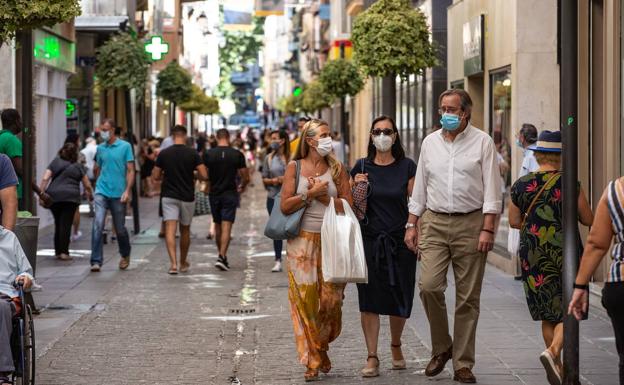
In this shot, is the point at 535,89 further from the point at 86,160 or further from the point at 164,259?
the point at 86,160

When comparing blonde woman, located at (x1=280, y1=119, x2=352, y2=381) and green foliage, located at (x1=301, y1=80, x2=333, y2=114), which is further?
green foliage, located at (x1=301, y1=80, x2=333, y2=114)

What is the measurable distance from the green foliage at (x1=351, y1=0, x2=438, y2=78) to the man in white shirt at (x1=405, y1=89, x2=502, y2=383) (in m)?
12.4

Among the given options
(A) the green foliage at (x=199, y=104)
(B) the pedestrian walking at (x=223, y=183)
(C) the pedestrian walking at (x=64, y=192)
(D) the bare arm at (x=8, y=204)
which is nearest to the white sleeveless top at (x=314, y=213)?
(D) the bare arm at (x=8, y=204)

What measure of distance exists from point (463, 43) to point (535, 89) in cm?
526

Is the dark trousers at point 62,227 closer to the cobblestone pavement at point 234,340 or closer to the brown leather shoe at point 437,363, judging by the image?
the cobblestone pavement at point 234,340

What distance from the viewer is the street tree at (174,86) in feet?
164

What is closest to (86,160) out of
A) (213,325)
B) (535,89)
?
(535,89)

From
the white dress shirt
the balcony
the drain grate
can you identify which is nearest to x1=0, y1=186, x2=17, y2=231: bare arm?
the white dress shirt

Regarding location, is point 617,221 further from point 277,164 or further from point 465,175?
point 277,164

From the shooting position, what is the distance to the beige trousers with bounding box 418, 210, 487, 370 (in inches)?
372

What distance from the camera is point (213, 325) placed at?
12.8 metres

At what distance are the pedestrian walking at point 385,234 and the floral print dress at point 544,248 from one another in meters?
1.14

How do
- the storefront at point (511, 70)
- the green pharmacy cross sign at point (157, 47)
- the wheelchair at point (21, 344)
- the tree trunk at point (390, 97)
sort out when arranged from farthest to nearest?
the green pharmacy cross sign at point (157, 47) → the tree trunk at point (390, 97) → the storefront at point (511, 70) → the wheelchair at point (21, 344)

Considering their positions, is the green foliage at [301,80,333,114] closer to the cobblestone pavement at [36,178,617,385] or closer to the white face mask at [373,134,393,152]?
the cobblestone pavement at [36,178,617,385]
